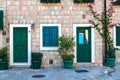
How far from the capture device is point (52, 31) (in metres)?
17.0

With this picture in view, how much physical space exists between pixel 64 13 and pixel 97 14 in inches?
71.9

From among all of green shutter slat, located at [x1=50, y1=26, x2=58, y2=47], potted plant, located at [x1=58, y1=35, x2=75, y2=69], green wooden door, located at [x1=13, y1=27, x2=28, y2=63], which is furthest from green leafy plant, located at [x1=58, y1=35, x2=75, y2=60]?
green wooden door, located at [x1=13, y1=27, x2=28, y2=63]

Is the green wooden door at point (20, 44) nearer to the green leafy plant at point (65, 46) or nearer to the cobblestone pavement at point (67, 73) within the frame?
the cobblestone pavement at point (67, 73)

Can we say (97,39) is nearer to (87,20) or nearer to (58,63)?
(87,20)

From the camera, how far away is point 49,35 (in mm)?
16953

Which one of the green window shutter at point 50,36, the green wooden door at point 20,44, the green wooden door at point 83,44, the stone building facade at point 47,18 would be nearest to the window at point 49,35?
the green window shutter at point 50,36

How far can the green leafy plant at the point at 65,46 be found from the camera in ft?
53.9

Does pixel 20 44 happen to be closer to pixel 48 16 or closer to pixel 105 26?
pixel 48 16

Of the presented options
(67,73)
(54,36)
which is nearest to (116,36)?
(54,36)

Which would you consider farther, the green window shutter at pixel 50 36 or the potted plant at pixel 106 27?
the potted plant at pixel 106 27

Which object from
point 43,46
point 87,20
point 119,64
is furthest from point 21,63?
point 119,64

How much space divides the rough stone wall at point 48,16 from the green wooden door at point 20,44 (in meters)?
0.44

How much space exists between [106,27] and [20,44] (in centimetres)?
486

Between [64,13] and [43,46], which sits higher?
[64,13]
